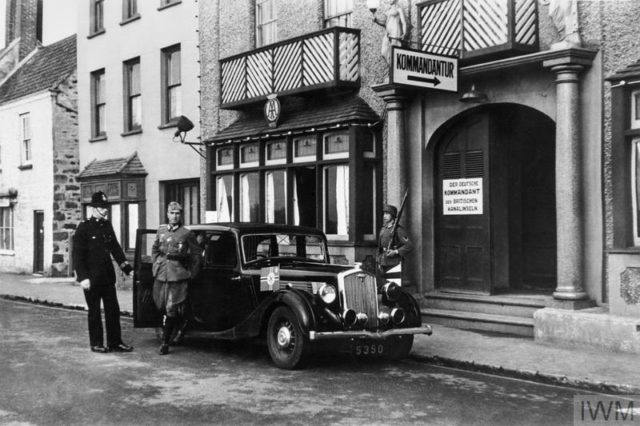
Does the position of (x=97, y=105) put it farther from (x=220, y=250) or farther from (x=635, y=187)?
(x=635, y=187)

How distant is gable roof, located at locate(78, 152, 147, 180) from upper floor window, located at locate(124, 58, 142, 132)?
0.94 meters

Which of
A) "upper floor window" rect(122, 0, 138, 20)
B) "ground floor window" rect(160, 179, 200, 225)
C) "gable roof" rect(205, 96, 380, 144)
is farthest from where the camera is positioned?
"upper floor window" rect(122, 0, 138, 20)

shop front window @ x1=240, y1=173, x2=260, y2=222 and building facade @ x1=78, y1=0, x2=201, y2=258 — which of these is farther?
building facade @ x1=78, y1=0, x2=201, y2=258

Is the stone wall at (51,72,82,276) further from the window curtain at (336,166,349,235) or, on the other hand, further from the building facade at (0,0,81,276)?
the window curtain at (336,166,349,235)

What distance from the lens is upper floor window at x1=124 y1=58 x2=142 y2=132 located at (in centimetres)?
2202

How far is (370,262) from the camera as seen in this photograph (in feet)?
47.3

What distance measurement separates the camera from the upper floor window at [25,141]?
26031 millimetres

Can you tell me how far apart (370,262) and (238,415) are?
7.96 metres

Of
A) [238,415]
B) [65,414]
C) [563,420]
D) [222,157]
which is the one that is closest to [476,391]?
[563,420]

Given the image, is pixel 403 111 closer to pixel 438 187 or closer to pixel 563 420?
pixel 438 187

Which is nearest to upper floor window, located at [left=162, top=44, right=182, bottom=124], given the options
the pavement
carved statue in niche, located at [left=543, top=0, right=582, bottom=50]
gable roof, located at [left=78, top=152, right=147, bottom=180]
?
gable roof, located at [left=78, top=152, right=147, bottom=180]

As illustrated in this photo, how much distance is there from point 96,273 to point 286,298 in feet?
9.16

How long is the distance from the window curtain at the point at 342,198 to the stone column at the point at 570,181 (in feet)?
15.3

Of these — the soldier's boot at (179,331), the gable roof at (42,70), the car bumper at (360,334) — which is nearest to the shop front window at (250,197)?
the soldier's boot at (179,331)
